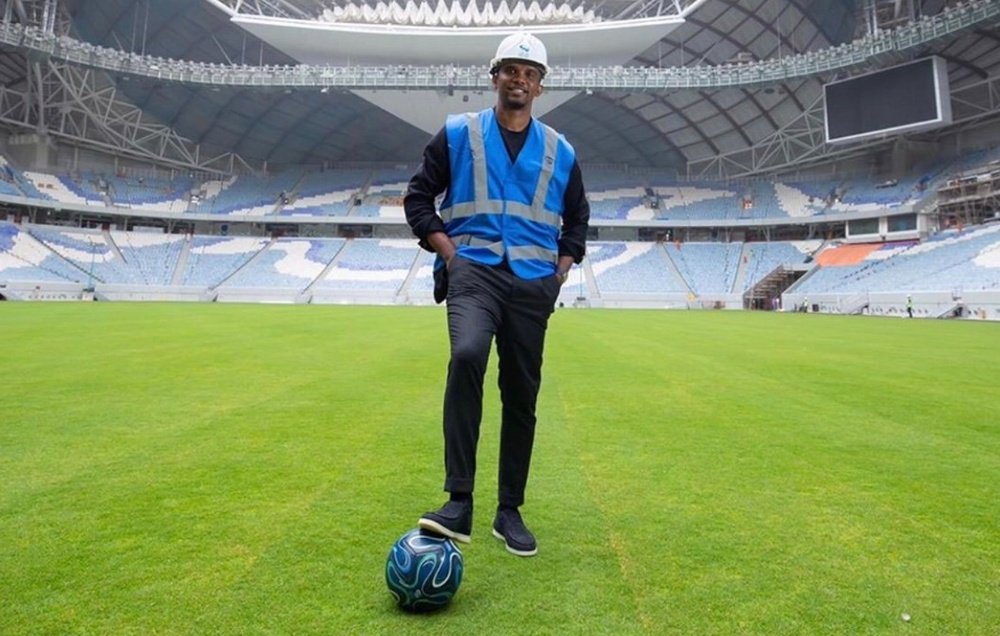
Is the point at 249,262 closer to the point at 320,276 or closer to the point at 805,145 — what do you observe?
the point at 320,276

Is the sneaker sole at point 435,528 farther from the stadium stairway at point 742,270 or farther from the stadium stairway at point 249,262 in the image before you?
the stadium stairway at point 249,262

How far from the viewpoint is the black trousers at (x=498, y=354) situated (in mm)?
2393

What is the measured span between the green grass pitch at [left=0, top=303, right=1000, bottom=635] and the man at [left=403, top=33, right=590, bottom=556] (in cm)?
57

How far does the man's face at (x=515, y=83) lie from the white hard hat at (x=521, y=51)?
0.02 metres

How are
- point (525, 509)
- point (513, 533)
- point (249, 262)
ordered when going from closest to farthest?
point (513, 533)
point (525, 509)
point (249, 262)

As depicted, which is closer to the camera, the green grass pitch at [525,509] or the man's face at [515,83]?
the green grass pitch at [525,509]

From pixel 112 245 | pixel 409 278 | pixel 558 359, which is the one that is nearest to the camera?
pixel 558 359

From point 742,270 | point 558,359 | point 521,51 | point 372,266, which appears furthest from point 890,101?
point 521,51

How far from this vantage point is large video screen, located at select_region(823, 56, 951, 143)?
34875mm

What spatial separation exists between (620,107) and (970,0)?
77.5 feet

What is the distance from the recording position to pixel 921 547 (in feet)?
8.21

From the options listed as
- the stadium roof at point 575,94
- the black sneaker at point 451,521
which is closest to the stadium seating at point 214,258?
the stadium roof at point 575,94

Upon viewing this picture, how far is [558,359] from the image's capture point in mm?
10133

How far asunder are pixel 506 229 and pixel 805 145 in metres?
53.5
